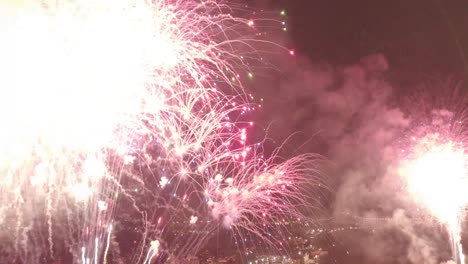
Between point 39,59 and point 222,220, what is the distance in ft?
26.6

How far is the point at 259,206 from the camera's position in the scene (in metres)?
11.1

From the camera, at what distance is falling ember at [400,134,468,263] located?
12.8m

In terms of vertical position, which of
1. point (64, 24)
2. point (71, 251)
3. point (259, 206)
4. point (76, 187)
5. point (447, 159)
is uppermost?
point (447, 159)

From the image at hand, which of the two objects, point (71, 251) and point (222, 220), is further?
point (222, 220)

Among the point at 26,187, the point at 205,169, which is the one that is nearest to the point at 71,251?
the point at 26,187

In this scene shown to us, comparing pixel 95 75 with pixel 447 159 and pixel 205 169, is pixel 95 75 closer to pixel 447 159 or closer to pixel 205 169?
pixel 205 169

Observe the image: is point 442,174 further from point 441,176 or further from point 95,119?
point 95,119

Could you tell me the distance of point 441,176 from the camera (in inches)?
521

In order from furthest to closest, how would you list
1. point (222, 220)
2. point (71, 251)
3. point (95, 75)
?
point (222, 220) → point (71, 251) → point (95, 75)

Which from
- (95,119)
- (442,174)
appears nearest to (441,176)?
(442,174)

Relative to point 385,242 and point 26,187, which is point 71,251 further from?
point 385,242

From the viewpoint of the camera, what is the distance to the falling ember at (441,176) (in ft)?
42.1

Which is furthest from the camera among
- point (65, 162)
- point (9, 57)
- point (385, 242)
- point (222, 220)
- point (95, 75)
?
point (385, 242)

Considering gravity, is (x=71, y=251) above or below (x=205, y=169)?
below
